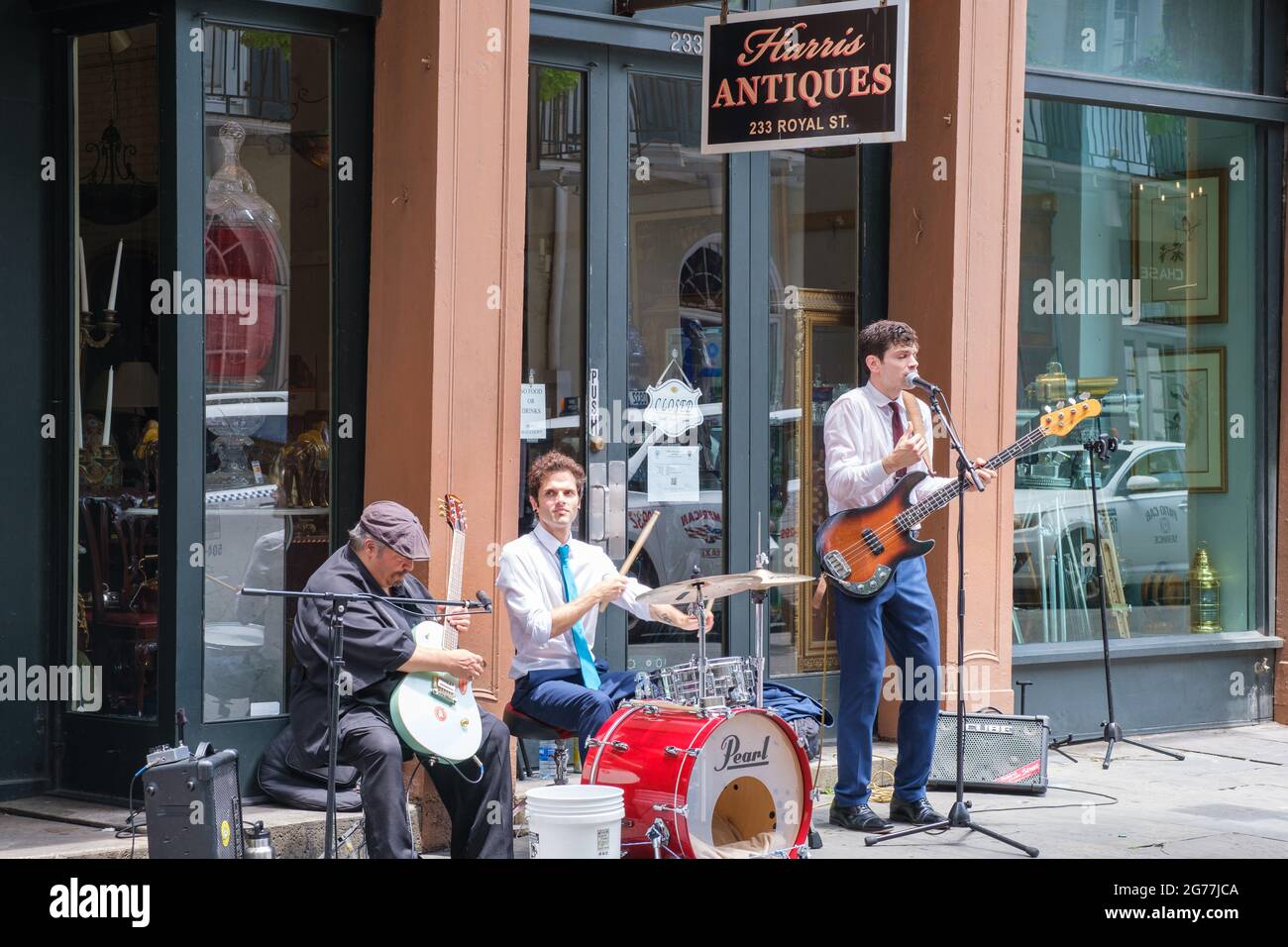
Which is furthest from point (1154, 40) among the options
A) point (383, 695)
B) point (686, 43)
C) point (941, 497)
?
point (383, 695)

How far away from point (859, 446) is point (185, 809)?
315cm

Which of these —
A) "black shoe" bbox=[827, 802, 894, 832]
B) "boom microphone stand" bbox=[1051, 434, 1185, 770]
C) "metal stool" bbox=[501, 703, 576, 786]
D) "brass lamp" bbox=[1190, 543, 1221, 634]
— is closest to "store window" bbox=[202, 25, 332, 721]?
"metal stool" bbox=[501, 703, 576, 786]

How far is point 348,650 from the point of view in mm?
5844

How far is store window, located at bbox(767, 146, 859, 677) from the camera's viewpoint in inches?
338

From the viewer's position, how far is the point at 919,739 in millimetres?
7094

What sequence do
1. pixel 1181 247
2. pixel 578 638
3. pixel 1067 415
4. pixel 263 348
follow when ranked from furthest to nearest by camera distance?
pixel 1181 247
pixel 263 348
pixel 1067 415
pixel 578 638

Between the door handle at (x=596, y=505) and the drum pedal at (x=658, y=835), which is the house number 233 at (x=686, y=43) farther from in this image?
the drum pedal at (x=658, y=835)

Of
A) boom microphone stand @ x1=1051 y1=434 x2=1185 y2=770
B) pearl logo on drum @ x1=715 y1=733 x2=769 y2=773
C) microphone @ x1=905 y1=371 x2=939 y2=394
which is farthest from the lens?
boom microphone stand @ x1=1051 y1=434 x2=1185 y2=770

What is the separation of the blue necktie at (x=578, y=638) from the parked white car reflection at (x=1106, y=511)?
3412 mm

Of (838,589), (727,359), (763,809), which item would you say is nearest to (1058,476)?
(727,359)

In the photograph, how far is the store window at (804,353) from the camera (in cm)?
859

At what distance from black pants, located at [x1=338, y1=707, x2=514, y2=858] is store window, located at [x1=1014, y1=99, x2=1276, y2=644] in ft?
13.3

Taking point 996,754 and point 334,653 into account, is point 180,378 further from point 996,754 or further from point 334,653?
point 996,754

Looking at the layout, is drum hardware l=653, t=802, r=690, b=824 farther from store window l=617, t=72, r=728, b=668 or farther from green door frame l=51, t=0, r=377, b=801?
store window l=617, t=72, r=728, b=668
